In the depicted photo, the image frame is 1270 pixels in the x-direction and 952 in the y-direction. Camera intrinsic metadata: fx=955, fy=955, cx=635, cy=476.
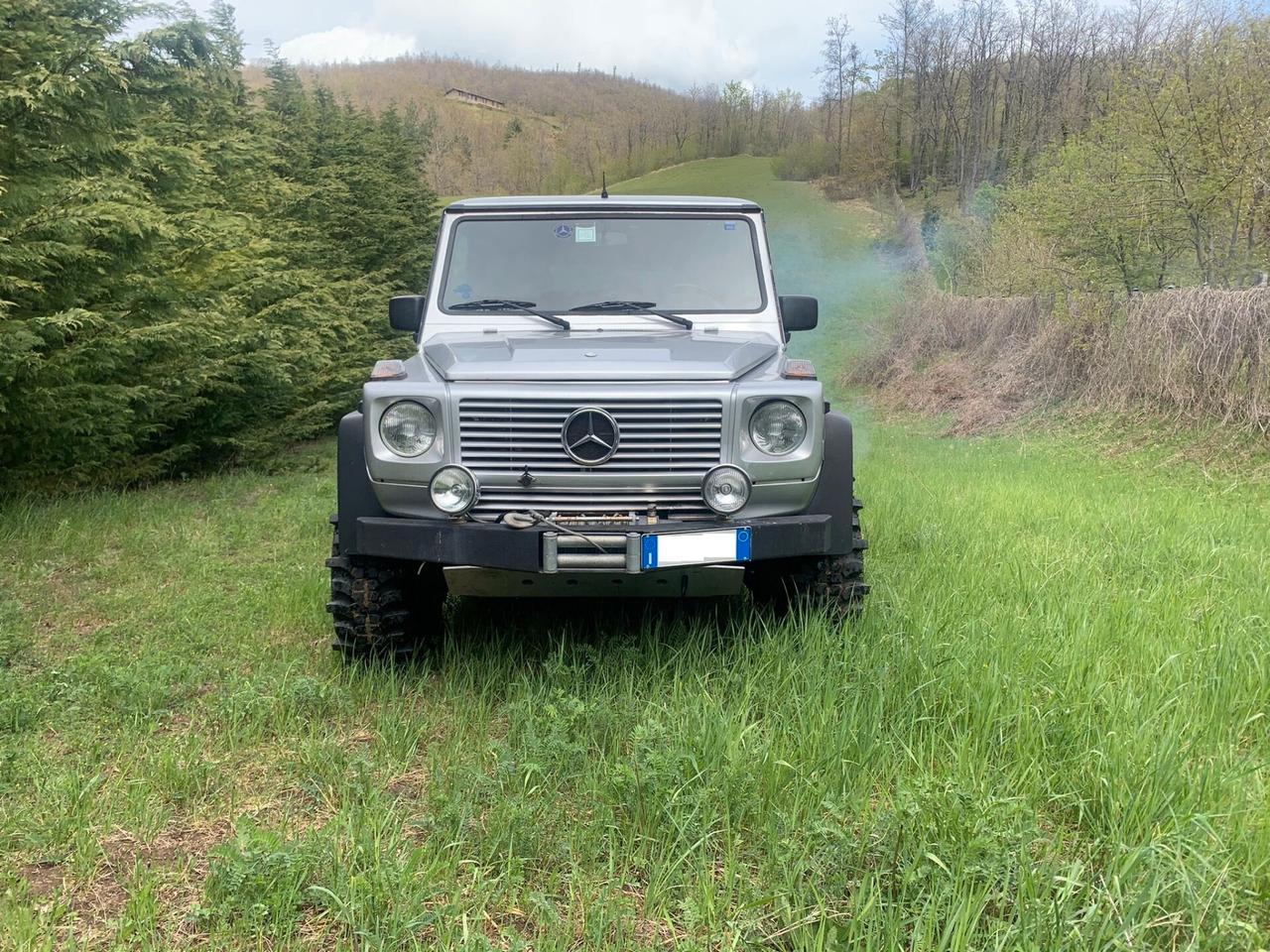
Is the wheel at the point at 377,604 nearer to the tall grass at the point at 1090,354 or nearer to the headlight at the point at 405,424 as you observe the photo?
the headlight at the point at 405,424

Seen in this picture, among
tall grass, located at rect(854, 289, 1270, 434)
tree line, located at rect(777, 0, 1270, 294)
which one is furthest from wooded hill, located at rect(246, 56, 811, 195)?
tall grass, located at rect(854, 289, 1270, 434)

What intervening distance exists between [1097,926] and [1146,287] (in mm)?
15166

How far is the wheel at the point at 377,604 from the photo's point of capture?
3.83m

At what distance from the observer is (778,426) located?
3590 mm

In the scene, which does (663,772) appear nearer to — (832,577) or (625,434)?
(625,434)

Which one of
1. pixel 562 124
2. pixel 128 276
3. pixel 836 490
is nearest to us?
pixel 836 490

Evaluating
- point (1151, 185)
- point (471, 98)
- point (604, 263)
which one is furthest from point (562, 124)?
point (604, 263)

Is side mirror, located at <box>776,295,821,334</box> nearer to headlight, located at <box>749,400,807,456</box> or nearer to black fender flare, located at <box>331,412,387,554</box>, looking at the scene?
headlight, located at <box>749,400,807,456</box>

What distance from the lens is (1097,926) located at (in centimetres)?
206

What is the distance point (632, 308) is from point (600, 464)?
4.30 feet

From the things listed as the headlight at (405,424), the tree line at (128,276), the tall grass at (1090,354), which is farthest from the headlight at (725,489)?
the tall grass at (1090,354)

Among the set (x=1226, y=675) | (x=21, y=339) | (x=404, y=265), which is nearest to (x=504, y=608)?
(x=1226, y=675)

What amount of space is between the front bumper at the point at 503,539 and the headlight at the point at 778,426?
0.88 ft

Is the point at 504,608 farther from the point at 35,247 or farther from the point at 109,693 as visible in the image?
the point at 35,247
